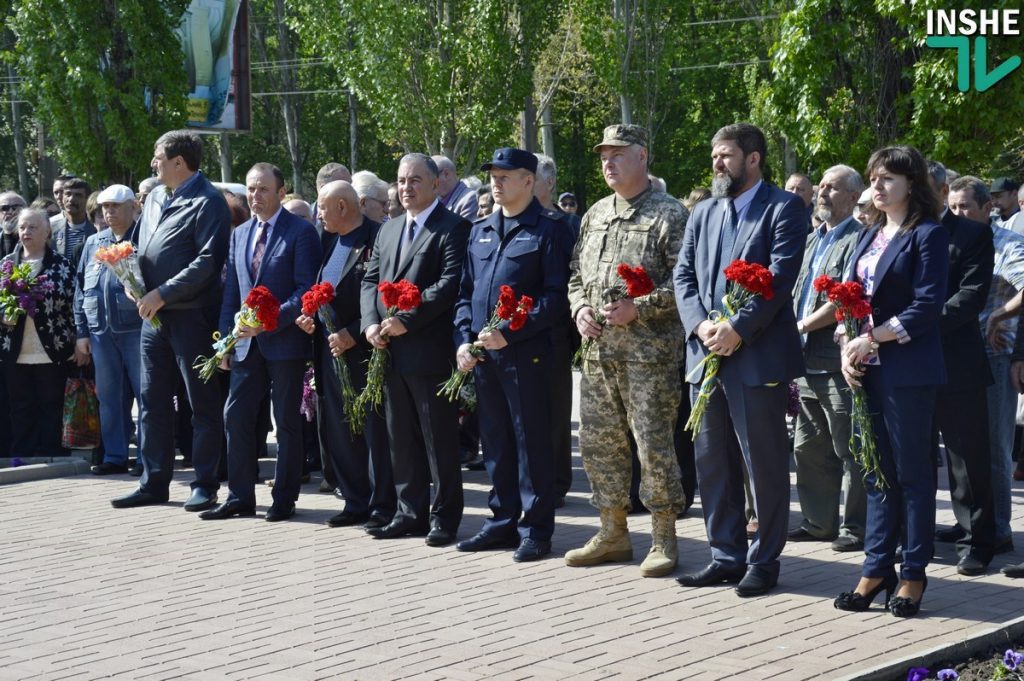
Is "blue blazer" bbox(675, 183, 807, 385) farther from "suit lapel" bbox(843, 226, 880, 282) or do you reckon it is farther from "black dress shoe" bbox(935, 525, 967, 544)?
"black dress shoe" bbox(935, 525, 967, 544)

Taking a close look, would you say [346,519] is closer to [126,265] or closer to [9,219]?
[126,265]

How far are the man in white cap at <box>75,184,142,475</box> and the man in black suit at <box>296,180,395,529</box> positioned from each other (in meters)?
2.39

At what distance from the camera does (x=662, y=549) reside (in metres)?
7.33

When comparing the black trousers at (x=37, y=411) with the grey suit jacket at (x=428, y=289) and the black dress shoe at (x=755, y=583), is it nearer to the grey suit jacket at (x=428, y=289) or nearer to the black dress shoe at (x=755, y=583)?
the grey suit jacket at (x=428, y=289)

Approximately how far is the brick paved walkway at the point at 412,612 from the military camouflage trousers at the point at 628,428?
44 cm

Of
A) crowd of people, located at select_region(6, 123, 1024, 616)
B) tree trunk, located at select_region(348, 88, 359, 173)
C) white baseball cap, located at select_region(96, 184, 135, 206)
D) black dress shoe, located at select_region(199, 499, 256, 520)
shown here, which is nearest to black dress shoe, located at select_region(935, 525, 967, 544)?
crowd of people, located at select_region(6, 123, 1024, 616)

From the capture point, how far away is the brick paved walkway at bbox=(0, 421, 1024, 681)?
575 cm

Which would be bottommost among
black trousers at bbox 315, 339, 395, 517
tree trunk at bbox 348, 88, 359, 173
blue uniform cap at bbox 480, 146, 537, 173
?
black trousers at bbox 315, 339, 395, 517

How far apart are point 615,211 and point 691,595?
2.07 meters

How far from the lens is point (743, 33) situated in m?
44.8

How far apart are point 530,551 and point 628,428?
0.88 m

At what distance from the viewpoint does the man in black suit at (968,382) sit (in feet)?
23.3

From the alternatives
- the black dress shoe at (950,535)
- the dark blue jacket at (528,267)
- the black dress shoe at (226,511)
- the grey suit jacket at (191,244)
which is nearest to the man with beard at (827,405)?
the black dress shoe at (950,535)

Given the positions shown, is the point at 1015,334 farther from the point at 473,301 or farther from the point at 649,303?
the point at 473,301
